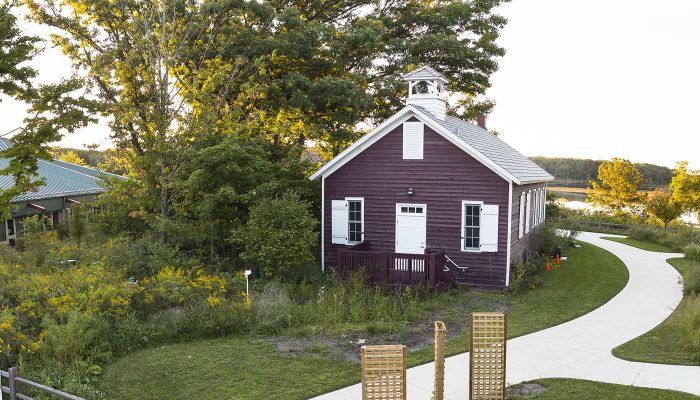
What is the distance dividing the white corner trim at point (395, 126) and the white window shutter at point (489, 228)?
108 cm

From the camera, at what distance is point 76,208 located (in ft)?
74.2

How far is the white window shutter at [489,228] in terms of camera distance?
16.0 m

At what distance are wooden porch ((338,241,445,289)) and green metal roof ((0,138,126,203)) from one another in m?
16.0

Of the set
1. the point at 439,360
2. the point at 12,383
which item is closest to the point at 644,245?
the point at 439,360

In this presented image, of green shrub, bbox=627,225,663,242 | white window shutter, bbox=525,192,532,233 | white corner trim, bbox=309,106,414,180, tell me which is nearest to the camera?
white corner trim, bbox=309,106,414,180

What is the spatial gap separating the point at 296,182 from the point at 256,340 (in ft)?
31.1

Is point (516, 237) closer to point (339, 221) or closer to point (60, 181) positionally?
point (339, 221)

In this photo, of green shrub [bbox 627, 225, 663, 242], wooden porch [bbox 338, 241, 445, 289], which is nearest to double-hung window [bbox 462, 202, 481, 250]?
wooden porch [bbox 338, 241, 445, 289]

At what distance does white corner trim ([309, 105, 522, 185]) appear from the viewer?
15734 millimetres

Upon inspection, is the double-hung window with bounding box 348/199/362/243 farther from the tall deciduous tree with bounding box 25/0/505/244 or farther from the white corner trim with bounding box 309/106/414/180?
the tall deciduous tree with bounding box 25/0/505/244

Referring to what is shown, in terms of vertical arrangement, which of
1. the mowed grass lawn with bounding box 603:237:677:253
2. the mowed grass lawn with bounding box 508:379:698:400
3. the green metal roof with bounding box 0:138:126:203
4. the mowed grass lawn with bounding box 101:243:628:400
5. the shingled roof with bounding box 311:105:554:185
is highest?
the shingled roof with bounding box 311:105:554:185

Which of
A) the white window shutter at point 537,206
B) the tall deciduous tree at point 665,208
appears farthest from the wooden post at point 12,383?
the tall deciduous tree at point 665,208

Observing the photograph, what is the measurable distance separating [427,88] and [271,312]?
10.4 m

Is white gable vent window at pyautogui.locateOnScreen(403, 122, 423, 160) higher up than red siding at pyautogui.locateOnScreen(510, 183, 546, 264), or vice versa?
white gable vent window at pyautogui.locateOnScreen(403, 122, 423, 160)
